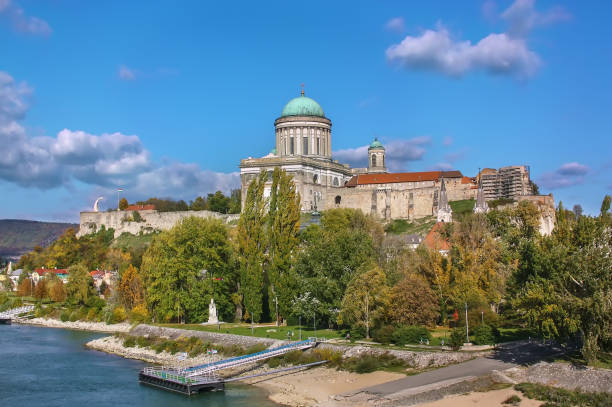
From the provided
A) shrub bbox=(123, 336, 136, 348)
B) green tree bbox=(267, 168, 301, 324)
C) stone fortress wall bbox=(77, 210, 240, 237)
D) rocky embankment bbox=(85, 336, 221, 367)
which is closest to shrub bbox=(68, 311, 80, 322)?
rocky embankment bbox=(85, 336, 221, 367)

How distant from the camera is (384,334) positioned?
35.9 meters

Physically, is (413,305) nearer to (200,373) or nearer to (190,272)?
(200,373)

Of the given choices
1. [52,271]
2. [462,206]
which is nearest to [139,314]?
[52,271]

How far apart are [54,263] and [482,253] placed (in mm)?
63251

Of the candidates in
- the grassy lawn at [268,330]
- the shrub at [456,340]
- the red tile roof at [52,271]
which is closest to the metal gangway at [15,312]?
the red tile roof at [52,271]

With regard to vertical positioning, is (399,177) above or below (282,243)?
above

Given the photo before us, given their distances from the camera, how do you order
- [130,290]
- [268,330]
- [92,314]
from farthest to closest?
[92,314] → [130,290] → [268,330]

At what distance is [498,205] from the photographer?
73938 millimetres

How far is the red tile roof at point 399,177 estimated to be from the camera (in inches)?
3255

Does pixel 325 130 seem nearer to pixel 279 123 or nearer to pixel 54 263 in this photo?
pixel 279 123

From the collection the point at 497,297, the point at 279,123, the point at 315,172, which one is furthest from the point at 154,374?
the point at 279,123

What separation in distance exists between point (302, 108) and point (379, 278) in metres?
60.5

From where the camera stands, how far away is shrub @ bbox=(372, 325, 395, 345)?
35750mm

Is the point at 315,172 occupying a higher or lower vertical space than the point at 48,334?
higher
